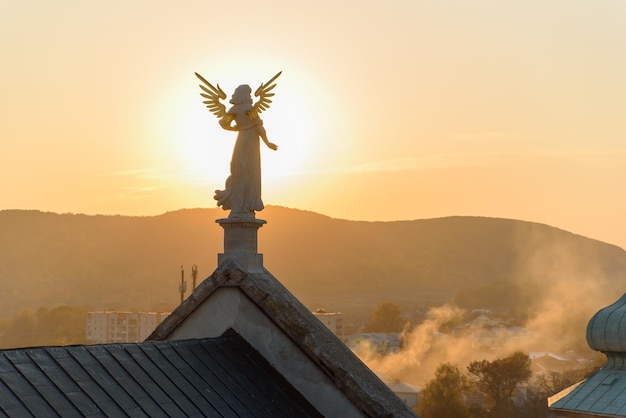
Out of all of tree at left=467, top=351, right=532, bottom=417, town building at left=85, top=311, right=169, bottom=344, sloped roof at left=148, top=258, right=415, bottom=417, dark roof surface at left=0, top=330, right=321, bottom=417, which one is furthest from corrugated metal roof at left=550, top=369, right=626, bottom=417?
town building at left=85, top=311, right=169, bottom=344

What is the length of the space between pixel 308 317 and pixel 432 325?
178529mm

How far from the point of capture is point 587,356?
161000 millimetres

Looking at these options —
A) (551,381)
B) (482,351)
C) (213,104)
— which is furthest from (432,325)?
(213,104)

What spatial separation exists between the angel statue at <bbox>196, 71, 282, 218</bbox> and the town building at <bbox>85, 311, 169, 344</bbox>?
474 ft

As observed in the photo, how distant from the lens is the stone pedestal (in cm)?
1330

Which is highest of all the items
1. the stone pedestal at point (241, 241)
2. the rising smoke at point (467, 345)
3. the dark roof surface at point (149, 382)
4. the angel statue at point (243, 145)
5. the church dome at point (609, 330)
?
the angel statue at point (243, 145)

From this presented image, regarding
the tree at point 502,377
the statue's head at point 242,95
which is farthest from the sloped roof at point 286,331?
the tree at point 502,377

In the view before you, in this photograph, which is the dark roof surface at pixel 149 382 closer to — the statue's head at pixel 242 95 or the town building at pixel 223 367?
the town building at pixel 223 367

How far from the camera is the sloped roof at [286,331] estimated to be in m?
12.2

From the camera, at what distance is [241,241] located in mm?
13352

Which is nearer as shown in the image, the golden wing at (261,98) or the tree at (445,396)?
the golden wing at (261,98)

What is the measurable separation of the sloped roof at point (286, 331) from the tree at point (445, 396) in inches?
3746

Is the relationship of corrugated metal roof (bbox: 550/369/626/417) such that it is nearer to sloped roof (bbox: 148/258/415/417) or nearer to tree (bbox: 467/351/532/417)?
sloped roof (bbox: 148/258/415/417)

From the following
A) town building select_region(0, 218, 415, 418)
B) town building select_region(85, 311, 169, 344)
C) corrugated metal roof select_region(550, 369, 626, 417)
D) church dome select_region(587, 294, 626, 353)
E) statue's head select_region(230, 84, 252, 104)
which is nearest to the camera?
town building select_region(0, 218, 415, 418)
